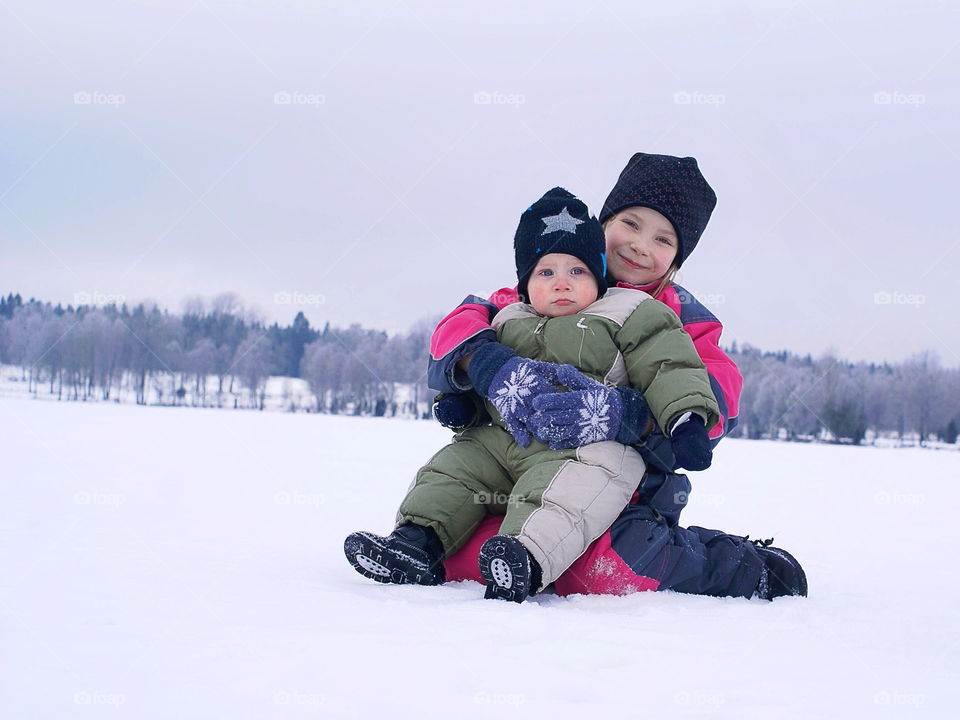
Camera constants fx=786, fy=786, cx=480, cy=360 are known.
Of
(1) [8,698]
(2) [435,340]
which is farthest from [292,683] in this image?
(2) [435,340]

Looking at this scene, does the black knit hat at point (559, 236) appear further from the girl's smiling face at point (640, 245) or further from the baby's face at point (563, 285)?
the girl's smiling face at point (640, 245)

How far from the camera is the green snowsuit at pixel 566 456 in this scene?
2.52 metres

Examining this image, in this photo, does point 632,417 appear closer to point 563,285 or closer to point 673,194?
point 563,285

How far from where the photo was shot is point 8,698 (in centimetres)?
135

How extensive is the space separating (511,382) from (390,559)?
0.73m

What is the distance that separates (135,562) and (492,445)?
51.8 inches

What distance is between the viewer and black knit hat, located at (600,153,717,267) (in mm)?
3557

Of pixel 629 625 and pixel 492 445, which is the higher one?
pixel 492 445

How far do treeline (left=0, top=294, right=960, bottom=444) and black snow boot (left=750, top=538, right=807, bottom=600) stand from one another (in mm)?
49273

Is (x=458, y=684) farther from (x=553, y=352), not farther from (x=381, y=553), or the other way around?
(x=553, y=352)

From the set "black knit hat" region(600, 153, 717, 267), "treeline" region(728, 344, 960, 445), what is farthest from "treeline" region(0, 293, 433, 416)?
"black knit hat" region(600, 153, 717, 267)

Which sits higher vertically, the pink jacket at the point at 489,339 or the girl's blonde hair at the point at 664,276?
the girl's blonde hair at the point at 664,276

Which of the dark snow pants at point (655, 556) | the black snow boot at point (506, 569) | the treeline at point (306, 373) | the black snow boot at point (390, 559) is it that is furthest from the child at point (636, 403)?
the treeline at point (306, 373)

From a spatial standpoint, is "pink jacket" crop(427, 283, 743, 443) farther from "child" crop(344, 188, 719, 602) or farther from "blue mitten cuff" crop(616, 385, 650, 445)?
"blue mitten cuff" crop(616, 385, 650, 445)
